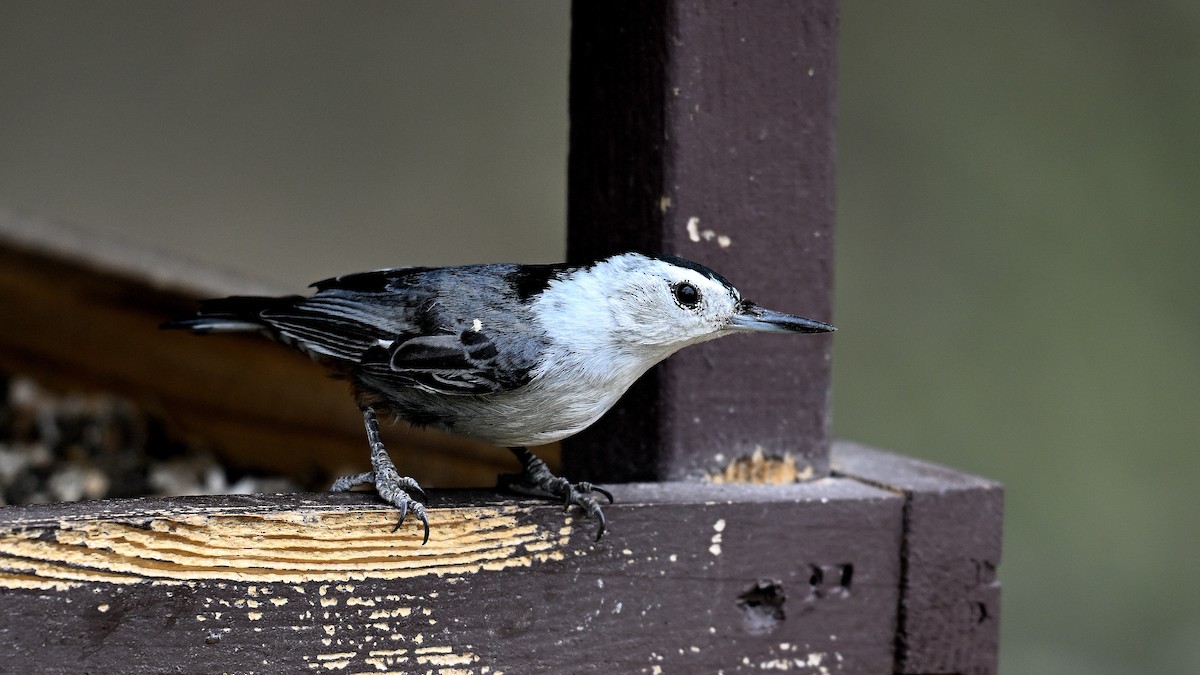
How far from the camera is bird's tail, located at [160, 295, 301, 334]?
1.50 meters

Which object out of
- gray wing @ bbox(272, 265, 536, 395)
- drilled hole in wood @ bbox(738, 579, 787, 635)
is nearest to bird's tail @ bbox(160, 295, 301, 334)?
gray wing @ bbox(272, 265, 536, 395)

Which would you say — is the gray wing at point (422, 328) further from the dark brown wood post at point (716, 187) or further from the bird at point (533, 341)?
the dark brown wood post at point (716, 187)

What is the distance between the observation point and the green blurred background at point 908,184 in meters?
3.35

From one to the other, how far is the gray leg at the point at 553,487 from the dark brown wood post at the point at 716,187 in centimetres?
14

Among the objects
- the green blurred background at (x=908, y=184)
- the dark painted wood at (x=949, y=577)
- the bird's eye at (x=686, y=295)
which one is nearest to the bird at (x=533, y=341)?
the bird's eye at (x=686, y=295)

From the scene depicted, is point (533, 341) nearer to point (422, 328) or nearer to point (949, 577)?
point (422, 328)

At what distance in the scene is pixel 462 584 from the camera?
1.21 m

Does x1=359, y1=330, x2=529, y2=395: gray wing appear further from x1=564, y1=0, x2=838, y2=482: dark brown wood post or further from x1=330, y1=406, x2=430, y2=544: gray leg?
x1=564, y1=0, x2=838, y2=482: dark brown wood post

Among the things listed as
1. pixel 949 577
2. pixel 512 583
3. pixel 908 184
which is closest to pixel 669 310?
pixel 512 583

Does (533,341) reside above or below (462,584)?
above

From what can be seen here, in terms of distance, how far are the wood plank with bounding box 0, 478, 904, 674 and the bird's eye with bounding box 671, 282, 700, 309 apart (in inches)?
8.7

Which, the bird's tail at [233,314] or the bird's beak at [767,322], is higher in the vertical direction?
the bird's beak at [767,322]

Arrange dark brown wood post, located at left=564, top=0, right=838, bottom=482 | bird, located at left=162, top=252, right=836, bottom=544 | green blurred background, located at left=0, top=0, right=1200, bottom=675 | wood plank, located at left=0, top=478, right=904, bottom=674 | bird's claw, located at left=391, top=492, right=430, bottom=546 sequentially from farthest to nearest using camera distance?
1. green blurred background, located at left=0, top=0, right=1200, bottom=675
2. dark brown wood post, located at left=564, top=0, right=838, bottom=482
3. bird, located at left=162, top=252, right=836, bottom=544
4. bird's claw, located at left=391, top=492, right=430, bottom=546
5. wood plank, located at left=0, top=478, right=904, bottom=674

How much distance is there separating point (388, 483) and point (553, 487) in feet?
0.59
